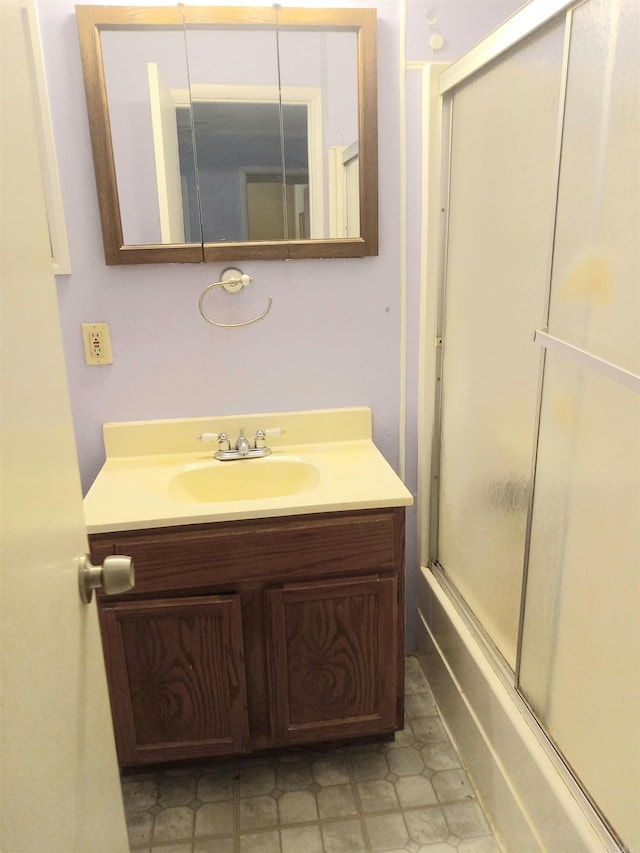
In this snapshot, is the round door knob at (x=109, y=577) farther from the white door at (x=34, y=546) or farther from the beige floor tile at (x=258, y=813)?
the beige floor tile at (x=258, y=813)

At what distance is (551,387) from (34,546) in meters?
0.91

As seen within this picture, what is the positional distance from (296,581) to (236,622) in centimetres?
16

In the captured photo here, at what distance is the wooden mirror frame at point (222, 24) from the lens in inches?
57.3

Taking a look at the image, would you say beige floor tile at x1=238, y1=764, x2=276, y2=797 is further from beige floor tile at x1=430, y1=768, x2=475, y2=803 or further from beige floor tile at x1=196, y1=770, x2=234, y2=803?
beige floor tile at x1=430, y1=768, x2=475, y2=803

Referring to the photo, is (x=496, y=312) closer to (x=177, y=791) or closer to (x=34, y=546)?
(x=34, y=546)

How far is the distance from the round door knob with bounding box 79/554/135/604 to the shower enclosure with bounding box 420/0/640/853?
73cm

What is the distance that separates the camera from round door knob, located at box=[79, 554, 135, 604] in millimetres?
814

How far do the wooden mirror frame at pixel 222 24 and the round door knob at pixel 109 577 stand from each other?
0.98 metres

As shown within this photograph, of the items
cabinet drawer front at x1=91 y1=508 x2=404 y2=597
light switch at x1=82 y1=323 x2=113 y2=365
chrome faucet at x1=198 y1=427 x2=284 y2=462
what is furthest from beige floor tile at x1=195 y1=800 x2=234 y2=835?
light switch at x1=82 y1=323 x2=113 y2=365

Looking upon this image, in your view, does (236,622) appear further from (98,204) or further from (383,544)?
(98,204)

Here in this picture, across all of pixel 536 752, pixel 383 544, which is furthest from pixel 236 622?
pixel 536 752

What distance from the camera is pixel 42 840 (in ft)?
2.05

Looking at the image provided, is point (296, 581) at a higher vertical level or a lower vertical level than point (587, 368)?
lower

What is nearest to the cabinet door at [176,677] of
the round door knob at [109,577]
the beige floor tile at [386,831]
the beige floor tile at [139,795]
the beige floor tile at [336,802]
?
the beige floor tile at [139,795]
